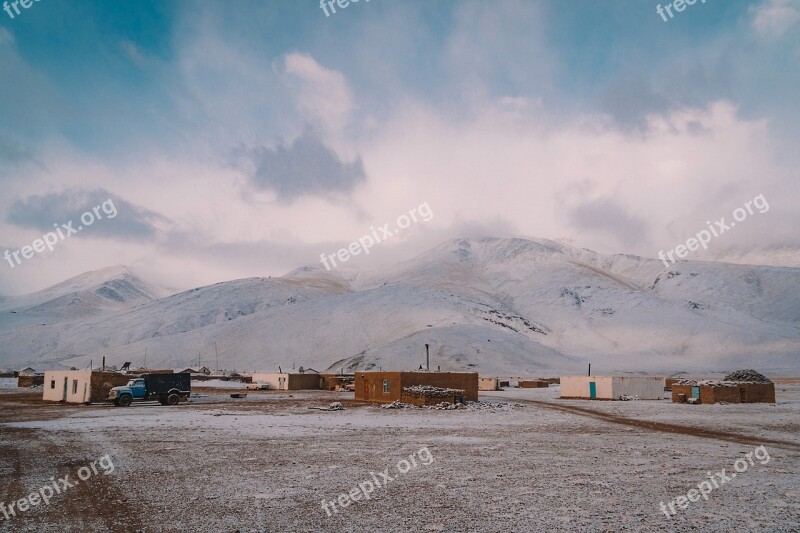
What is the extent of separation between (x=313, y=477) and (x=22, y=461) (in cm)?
960

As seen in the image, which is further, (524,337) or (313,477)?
(524,337)

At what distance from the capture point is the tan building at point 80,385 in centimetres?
4712

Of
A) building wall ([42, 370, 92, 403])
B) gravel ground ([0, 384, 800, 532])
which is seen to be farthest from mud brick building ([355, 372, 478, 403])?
building wall ([42, 370, 92, 403])

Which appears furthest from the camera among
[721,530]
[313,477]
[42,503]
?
[313,477]

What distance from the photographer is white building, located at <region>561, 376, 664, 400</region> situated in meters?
57.6

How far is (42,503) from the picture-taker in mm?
12664

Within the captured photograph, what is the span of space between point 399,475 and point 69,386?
43.7 m

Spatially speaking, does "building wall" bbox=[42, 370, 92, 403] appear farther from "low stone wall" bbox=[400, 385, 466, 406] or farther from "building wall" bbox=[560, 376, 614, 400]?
"building wall" bbox=[560, 376, 614, 400]

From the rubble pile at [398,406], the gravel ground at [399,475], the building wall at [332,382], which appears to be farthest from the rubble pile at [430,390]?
the building wall at [332,382]

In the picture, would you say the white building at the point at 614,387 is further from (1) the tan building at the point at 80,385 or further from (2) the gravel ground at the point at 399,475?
(1) the tan building at the point at 80,385

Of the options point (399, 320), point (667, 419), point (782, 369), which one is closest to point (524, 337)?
point (399, 320)

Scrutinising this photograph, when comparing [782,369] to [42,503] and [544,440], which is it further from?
[42,503]

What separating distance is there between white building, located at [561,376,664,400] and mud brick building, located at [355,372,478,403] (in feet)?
49.2

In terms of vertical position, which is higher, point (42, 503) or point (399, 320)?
point (399, 320)
